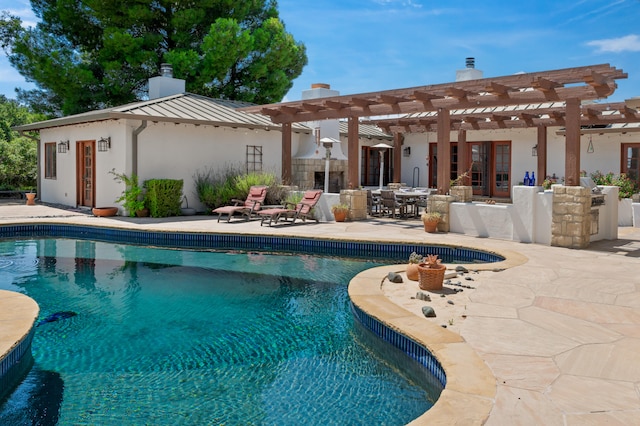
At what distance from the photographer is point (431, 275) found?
242 inches

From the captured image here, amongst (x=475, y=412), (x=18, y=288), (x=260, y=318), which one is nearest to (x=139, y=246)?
(x=18, y=288)

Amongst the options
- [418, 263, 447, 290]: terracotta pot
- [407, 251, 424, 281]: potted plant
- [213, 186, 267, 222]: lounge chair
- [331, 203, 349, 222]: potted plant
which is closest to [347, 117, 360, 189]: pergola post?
[331, 203, 349, 222]: potted plant

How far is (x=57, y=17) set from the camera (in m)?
23.2

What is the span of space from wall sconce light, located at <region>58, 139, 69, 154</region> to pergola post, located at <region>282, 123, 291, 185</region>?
6.98m

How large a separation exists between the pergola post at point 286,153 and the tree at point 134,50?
8.36m

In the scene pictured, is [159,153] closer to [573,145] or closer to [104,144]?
[104,144]

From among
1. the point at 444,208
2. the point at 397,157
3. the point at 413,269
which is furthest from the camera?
the point at 397,157

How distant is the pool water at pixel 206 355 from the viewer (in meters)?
3.92

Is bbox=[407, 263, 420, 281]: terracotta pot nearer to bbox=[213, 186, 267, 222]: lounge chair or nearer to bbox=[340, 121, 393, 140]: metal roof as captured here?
bbox=[213, 186, 267, 222]: lounge chair

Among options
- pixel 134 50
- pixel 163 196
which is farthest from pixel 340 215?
pixel 134 50

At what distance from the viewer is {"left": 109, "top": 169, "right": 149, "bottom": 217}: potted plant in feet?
45.2

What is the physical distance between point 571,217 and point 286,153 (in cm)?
870

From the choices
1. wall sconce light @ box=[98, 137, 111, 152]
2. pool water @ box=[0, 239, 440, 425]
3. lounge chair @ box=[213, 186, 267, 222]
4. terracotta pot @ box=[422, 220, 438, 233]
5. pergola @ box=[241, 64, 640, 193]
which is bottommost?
pool water @ box=[0, 239, 440, 425]

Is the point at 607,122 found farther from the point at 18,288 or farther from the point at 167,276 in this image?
the point at 18,288
